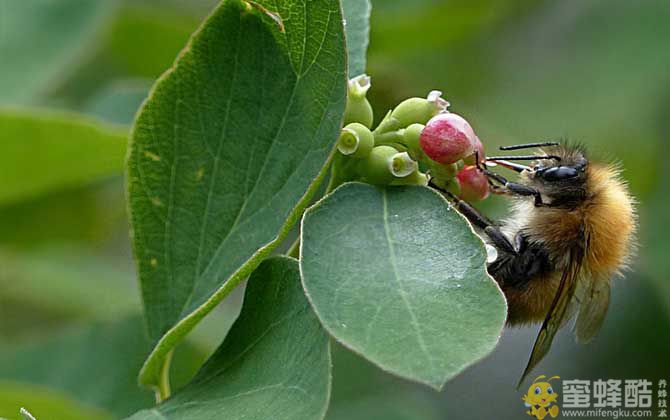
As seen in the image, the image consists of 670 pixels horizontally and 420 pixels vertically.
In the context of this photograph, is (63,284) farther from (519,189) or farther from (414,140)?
(414,140)

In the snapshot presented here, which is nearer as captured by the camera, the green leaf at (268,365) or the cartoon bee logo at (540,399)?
the green leaf at (268,365)

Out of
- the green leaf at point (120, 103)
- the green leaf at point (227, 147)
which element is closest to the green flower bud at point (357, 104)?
the green leaf at point (227, 147)

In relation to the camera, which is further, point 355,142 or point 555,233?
point 555,233

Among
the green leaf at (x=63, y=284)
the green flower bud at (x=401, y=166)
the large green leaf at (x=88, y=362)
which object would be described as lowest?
the green leaf at (x=63, y=284)

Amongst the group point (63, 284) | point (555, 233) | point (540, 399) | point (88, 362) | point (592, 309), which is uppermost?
point (555, 233)

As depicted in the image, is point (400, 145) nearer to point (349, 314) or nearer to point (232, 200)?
point (232, 200)

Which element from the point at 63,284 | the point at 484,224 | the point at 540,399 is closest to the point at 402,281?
the point at 484,224

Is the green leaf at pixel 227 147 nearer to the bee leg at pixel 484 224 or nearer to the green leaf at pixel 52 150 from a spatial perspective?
the bee leg at pixel 484 224
